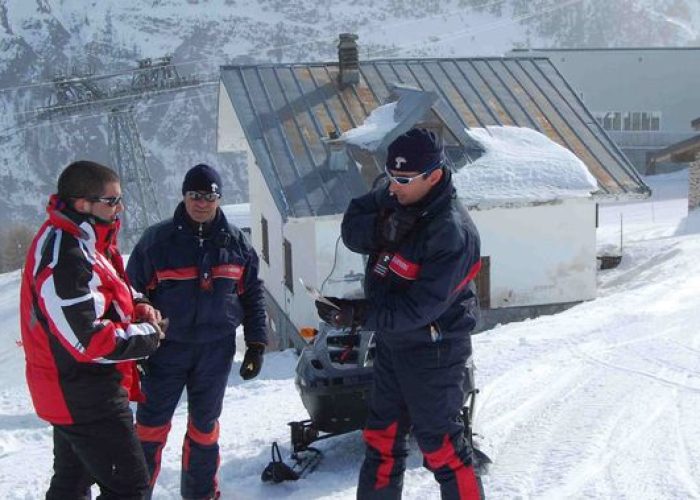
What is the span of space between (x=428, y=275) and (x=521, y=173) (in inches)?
417

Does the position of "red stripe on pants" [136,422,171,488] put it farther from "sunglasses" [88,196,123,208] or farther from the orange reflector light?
"sunglasses" [88,196,123,208]

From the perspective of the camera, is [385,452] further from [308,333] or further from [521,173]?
[521,173]

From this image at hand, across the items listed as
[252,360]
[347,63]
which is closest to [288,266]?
[347,63]

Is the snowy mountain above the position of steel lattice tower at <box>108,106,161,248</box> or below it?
above

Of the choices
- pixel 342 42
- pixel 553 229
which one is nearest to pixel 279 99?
pixel 342 42

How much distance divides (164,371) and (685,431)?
123 inches

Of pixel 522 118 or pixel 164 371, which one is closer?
pixel 164 371

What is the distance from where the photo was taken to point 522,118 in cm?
1541

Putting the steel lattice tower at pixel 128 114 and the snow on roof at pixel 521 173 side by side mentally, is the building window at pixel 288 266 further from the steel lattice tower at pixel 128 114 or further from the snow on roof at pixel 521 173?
the steel lattice tower at pixel 128 114

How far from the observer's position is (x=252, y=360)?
4258mm

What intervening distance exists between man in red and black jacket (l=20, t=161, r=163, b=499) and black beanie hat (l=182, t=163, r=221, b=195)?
2.57 ft

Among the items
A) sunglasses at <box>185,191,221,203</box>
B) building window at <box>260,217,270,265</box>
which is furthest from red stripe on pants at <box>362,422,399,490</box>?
building window at <box>260,217,270,265</box>

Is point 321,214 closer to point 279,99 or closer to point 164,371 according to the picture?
point 279,99

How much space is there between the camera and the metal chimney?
51.9ft
